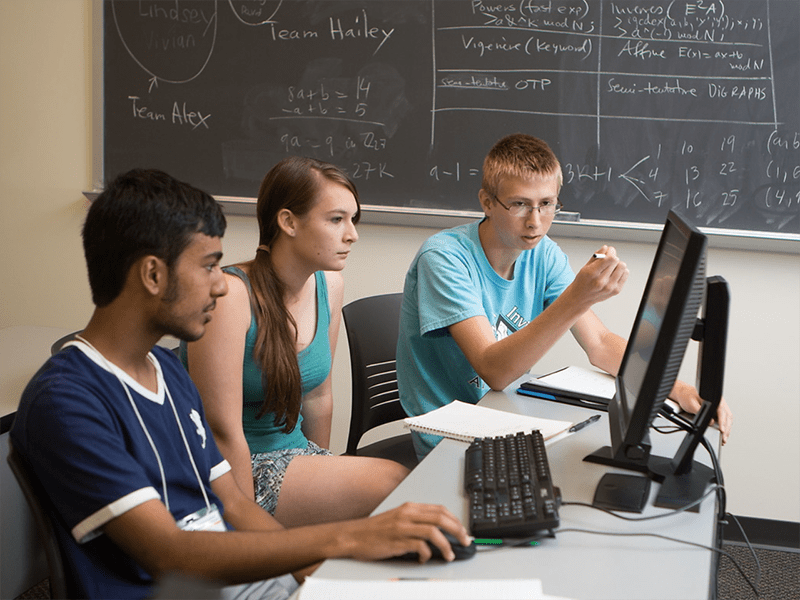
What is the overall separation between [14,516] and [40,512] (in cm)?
116

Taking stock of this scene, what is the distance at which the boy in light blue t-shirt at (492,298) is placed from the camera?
1775mm

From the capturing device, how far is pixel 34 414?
3.21 feet

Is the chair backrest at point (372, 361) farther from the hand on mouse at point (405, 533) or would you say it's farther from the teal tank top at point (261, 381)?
the hand on mouse at point (405, 533)

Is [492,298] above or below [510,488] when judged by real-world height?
above

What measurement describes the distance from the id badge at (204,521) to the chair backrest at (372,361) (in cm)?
86

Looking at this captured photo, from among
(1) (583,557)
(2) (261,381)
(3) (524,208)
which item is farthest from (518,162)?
(1) (583,557)

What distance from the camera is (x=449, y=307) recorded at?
6.02 feet

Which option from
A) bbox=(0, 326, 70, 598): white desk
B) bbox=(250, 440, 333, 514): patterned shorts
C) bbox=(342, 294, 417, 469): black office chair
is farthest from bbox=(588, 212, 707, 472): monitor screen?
bbox=(0, 326, 70, 598): white desk

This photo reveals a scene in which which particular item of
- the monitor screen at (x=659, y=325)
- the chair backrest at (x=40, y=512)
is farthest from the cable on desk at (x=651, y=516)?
the chair backrest at (x=40, y=512)

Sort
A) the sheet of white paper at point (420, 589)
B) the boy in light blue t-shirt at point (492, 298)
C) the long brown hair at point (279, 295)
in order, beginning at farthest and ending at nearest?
the boy in light blue t-shirt at point (492, 298) → the long brown hair at point (279, 295) → the sheet of white paper at point (420, 589)

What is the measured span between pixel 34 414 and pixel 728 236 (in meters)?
2.33

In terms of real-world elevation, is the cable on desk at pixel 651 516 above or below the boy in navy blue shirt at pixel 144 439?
below

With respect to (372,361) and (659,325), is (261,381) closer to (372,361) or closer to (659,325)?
(372,361)

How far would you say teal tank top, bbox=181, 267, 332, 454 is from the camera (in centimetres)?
164
